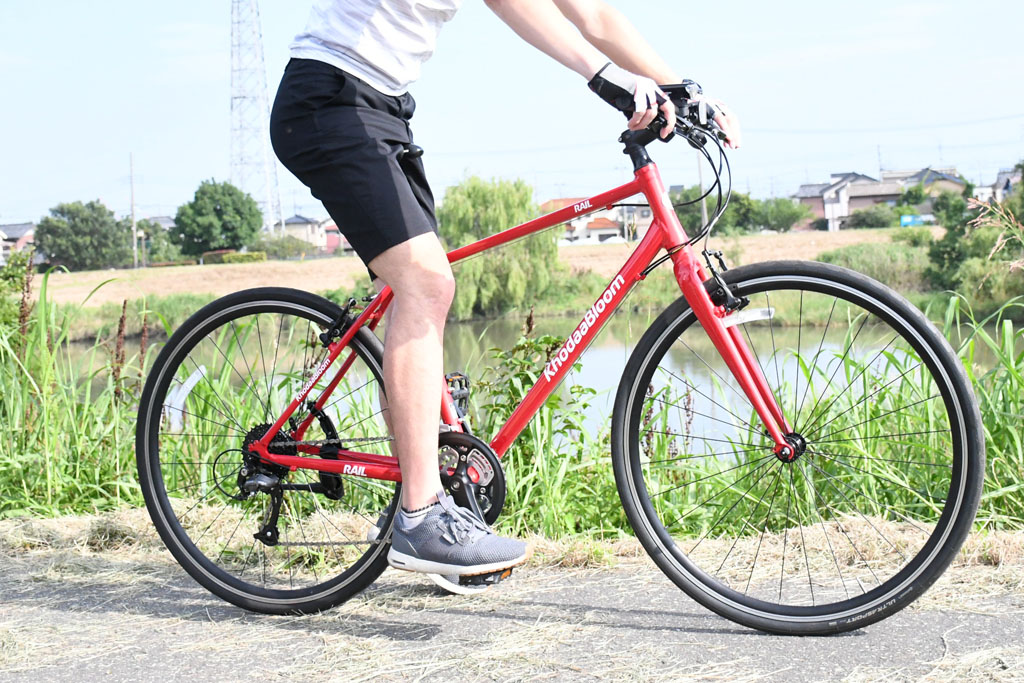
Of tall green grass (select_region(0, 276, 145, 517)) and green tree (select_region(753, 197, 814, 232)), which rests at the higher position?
green tree (select_region(753, 197, 814, 232))

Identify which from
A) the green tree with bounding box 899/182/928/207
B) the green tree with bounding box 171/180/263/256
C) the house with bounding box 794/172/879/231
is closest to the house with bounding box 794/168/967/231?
the house with bounding box 794/172/879/231

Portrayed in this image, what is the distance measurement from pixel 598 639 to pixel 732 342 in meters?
0.75

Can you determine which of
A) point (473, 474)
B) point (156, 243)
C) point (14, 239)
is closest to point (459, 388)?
point (473, 474)

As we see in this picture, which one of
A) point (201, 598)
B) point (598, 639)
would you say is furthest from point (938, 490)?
point (201, 598)

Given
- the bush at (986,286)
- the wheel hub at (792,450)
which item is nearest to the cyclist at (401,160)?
the wheel hub at (792,450)

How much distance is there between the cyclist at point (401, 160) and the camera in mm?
2143

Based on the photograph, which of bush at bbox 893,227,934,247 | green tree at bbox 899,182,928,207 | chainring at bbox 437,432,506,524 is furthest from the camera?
green tree at bbox 899,182,928,207

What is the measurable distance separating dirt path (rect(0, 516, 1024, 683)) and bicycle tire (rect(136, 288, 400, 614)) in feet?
0.31

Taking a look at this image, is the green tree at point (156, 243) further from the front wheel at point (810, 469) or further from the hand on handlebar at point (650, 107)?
the hand on handlebar at point (650, 107)

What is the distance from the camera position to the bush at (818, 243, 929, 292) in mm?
36125

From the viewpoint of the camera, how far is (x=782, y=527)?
320 centimetres

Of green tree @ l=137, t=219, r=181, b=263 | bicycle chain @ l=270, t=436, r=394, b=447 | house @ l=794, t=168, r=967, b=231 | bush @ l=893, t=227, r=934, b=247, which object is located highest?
house @ l=794, t=168, r=967, b=231

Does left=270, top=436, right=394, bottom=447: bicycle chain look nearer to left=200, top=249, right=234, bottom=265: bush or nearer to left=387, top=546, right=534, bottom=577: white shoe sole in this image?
left=387, top=546, right=534, bottom=577: white shoe sole

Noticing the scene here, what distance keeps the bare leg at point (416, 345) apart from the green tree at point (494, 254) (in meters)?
27.6
